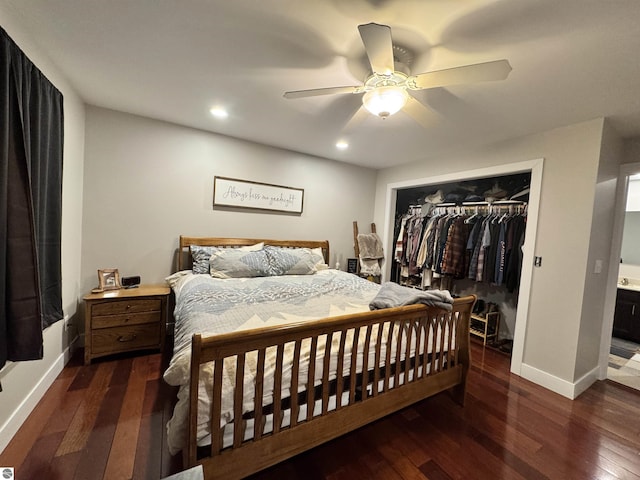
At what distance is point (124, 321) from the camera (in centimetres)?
247

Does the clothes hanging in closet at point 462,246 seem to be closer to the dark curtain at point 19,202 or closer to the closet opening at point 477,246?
the closet opening at point 477,246

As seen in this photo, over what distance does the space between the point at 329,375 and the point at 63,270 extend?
2.30 metres

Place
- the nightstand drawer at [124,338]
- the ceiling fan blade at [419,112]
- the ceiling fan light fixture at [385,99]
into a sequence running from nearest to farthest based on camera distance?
the ceiling fan light fixture at [385,99]
the ceiling fan blade at [419,112]
the nightstand drawer at [124,338]

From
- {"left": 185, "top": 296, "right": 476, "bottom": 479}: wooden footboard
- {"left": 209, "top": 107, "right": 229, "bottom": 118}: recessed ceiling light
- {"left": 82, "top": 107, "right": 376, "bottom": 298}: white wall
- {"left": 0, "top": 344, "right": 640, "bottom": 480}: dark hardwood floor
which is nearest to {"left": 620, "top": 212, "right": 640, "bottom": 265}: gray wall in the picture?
{"left": 0, "top": 344, "right": 640, "bottom": 480}: dark hardwood floor

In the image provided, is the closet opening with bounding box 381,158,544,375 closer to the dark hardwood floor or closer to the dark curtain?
the dark hardwood floor

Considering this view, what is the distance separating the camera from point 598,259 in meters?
2.41

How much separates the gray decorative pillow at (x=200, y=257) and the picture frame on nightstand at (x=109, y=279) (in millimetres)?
679

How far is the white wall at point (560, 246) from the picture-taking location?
2.28 meters

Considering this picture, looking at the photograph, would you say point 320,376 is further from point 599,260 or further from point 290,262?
point 599,260

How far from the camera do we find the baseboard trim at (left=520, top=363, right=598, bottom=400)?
2332 millimetres

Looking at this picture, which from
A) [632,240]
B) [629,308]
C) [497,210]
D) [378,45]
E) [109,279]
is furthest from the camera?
[632,240]

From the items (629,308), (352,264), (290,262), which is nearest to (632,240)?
(629,308)

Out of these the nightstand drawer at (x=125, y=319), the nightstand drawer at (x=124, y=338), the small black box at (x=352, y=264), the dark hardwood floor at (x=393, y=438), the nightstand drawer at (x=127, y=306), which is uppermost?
the small black box at (x=352, y=264)

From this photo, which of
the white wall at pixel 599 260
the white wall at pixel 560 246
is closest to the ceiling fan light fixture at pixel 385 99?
the white wall at pixel 560 246
